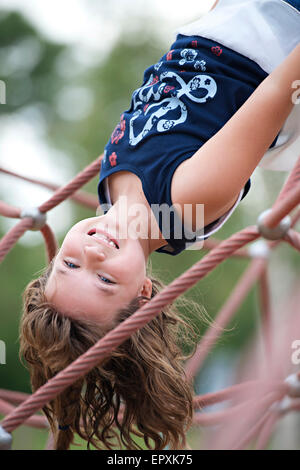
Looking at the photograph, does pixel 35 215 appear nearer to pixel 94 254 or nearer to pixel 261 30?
pixel 94 254

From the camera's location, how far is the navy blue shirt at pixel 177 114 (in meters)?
0.81

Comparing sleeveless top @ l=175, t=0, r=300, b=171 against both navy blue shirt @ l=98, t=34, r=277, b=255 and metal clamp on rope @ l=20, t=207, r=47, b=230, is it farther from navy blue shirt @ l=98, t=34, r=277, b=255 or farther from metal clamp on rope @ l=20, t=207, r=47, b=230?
metal clamp on rope @ l=20, t=207, r=47, b=230

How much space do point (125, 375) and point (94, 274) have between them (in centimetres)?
17

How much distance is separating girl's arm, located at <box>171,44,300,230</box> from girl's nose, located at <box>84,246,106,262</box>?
120mm

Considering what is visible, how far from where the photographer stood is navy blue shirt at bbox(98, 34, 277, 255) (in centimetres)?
81

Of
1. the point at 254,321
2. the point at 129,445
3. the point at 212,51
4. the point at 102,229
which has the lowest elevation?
the point at 254,321

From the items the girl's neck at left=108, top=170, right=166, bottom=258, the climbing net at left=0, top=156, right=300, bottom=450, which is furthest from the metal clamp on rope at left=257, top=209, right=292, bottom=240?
the girl's neck at left=108, top=170, right=166, bottom=258

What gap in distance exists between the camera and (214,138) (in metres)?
0.77

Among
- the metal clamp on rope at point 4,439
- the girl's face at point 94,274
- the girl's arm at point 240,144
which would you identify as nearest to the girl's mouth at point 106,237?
the girl's face at point 94,274

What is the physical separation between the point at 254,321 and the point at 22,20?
3619mm

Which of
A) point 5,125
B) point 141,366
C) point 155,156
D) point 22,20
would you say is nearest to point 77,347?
point 141,366

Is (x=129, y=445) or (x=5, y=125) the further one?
(x=5, y=125)

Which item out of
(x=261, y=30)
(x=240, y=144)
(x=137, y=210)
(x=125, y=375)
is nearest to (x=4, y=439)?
(x=125, y=375)

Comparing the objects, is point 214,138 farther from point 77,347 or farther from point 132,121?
point 77,347
